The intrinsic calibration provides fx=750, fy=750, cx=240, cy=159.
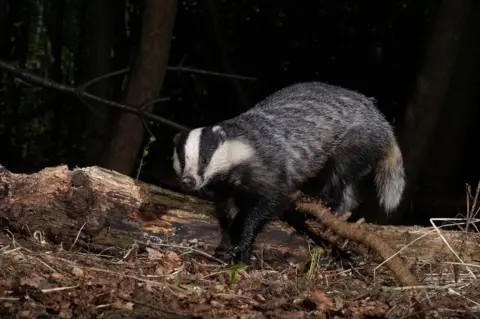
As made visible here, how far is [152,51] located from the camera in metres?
5.86

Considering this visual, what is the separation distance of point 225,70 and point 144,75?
6.46 feet

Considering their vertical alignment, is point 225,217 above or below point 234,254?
above

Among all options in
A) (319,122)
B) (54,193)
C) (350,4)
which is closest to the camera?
(54,193)

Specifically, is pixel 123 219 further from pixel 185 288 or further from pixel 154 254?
pixel 185 288

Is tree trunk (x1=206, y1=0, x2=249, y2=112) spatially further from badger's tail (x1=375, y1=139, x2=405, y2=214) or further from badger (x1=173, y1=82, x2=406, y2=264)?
badger's tail (x1=375, y1=139, x2=405, y2=214)

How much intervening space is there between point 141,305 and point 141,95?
3061 millimetres

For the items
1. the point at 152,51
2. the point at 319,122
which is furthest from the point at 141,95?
the point at 319,122

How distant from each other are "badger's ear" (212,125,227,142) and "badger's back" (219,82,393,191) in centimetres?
→ 8

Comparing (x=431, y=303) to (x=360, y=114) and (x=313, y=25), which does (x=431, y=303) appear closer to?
(x=360, y=114)

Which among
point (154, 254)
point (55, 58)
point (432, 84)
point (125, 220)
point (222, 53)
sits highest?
point (432, 84)

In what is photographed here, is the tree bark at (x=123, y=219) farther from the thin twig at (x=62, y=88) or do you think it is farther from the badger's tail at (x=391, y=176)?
the thin twig at (x=62, y=88)

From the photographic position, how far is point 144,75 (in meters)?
5.93

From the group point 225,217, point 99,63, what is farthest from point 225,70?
point 225,217

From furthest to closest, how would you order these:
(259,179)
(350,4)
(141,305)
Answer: (350,4) < (259,179) < (141,305)
